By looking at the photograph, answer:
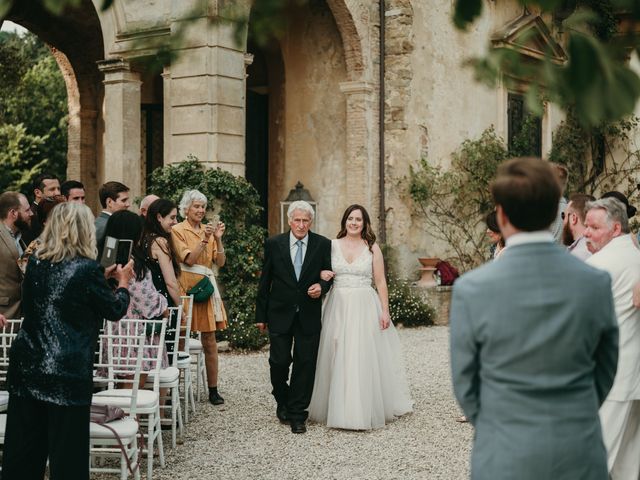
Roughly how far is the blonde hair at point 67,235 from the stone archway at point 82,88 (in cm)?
1264

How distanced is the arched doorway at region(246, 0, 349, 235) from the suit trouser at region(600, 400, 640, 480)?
31.4 ft

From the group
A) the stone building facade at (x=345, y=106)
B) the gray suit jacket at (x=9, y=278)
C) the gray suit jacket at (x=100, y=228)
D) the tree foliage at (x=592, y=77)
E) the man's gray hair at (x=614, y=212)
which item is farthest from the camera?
the stone building facade at (x=345, y=106)

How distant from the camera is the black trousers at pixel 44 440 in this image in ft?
13.5

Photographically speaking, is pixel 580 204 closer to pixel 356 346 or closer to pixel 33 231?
pixel 356 346

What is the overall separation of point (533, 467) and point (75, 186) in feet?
18.0

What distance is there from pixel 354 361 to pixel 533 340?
14.8ft

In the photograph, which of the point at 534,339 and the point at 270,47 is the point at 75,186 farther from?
the point at 270,47

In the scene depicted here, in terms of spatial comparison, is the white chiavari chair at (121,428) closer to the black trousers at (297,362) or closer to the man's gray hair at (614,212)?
the black trousers at (297,362)

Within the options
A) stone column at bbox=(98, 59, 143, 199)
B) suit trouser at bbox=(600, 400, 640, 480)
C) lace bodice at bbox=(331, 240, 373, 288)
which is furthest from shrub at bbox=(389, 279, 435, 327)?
suit trouser at bbox=(600, 400, 640, 480)

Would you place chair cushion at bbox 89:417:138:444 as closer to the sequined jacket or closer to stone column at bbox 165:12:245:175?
the sequined jacket

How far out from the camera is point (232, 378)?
896cm

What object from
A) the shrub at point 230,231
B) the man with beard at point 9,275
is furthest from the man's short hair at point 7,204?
the shrub at point 230,231

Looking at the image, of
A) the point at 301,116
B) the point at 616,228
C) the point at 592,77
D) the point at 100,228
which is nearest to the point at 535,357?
the point at 592,77

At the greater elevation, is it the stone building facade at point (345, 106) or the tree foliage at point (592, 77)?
the stone building facade at point (345, 106)
